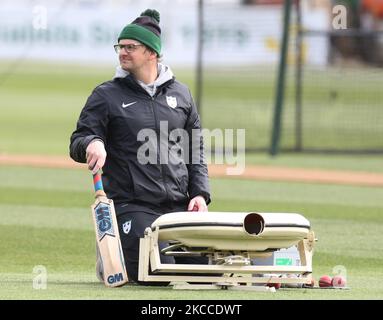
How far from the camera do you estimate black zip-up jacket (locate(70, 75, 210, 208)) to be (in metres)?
9.29

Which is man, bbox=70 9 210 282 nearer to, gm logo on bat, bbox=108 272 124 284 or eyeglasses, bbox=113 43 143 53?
eyeglasses, bbox=113 43 143 53

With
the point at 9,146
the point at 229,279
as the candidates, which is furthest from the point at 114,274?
the point at 9,146

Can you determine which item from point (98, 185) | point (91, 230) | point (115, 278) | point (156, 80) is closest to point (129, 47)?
point (156, 80)

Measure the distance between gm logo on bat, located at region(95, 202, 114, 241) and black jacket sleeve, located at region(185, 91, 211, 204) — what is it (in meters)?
0.97

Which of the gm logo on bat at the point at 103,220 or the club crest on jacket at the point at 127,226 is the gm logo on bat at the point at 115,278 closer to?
the gm logo on bat at the point at 103,220

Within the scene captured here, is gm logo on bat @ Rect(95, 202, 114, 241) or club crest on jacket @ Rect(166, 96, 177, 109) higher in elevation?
club crest on jacket @ Rect(166, 96, 177, 109)

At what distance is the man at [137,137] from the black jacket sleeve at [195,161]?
0.08 m

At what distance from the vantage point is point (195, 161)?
31.6 ft

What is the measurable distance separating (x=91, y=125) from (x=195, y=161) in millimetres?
852

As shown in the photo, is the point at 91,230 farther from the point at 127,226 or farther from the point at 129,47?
the point at 129,47

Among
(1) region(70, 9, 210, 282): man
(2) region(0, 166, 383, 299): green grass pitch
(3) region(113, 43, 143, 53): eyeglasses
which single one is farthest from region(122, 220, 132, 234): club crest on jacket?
(3) region(113, 43, 143, 53): eyeglasses
